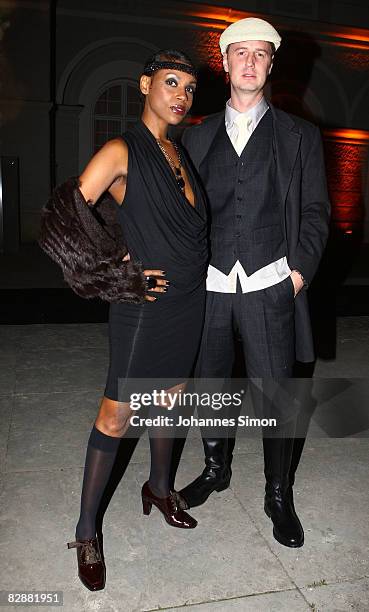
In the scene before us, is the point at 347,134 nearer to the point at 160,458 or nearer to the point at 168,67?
the point at 168,67

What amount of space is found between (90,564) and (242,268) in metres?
1.35

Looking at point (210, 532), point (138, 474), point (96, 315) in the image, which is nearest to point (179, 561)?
point (210, 532)

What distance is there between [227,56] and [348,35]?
1350cm

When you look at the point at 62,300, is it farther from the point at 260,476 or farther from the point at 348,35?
the point at 348,35

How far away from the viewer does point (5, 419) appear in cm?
355

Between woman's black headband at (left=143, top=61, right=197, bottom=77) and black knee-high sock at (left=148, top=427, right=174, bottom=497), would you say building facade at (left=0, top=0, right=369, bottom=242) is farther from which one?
woman's black headband at (left=143, top=61, right=197, bottom=77)

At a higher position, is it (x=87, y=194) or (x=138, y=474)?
(x=87, y=194)

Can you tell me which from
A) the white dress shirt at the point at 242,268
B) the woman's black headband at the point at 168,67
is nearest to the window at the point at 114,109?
the white dress shirt at the point at 242,268

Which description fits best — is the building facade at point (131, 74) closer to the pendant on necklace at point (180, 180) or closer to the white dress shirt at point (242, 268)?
the white dress shirt at point (242, 268)

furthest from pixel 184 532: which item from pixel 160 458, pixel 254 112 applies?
pixel 254 112

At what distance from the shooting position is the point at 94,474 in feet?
7.17

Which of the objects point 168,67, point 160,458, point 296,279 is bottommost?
point 160,458

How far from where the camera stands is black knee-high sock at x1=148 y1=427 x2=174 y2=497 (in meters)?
2.51

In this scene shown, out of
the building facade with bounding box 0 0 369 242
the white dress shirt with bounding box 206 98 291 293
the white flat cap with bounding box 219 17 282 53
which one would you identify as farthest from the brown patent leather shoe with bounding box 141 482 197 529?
the building facade with bounding box 0 0 369 242
